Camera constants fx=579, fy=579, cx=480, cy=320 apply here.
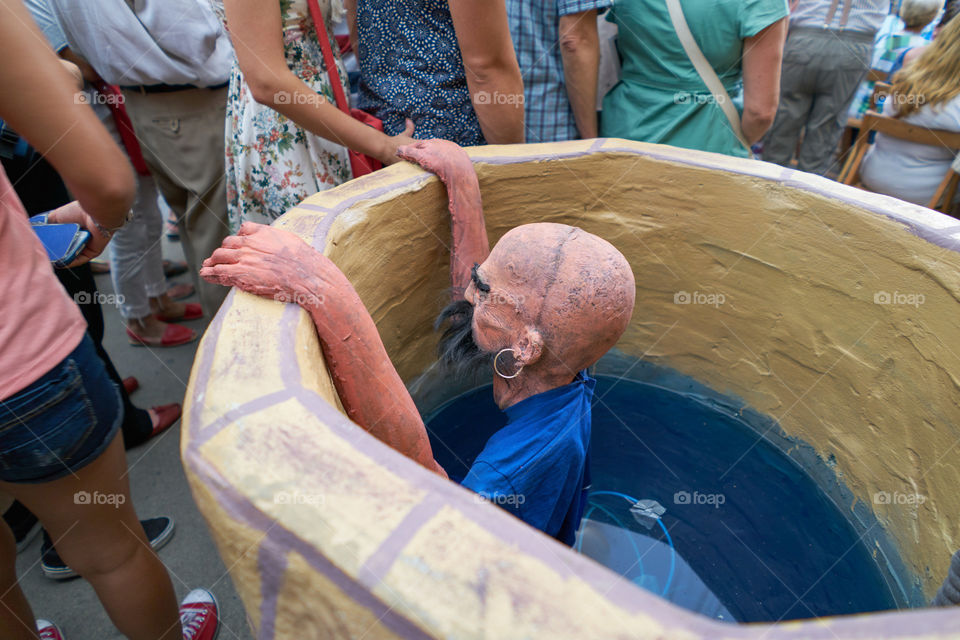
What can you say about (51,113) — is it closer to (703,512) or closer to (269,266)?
(269,266)

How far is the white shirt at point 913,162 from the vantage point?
2.89 m

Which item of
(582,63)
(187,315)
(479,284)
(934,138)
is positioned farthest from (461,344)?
(934,138)

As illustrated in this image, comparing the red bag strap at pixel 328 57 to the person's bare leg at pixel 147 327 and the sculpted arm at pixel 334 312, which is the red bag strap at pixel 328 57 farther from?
the person's bare leg at pixel 147 327

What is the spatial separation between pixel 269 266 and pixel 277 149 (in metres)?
0.80

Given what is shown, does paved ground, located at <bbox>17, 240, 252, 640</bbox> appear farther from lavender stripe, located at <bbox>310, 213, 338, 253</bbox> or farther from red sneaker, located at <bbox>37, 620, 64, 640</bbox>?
lavender stripe, located at <bbox>310, 213, 338, 253</bbox>

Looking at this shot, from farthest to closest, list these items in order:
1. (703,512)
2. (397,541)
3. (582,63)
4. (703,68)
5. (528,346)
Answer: (582,63), (703,68), (703,512), (528,346), (397,541)

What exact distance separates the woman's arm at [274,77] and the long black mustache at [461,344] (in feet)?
2.09

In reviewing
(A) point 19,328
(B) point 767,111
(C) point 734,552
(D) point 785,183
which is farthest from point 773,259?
(A) point 19,328

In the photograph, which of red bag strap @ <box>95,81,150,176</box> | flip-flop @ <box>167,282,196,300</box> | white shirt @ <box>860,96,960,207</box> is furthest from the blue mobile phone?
white shirt @ <box>860,96,960,207</box>

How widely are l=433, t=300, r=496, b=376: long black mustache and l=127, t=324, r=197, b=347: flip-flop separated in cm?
196

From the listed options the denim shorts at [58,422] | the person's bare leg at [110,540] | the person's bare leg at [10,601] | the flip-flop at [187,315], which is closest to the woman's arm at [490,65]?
the denim shorts at [58,422]

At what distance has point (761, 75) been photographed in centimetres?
199

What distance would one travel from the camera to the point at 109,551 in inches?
48.3

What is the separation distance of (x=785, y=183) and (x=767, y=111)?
52cm
